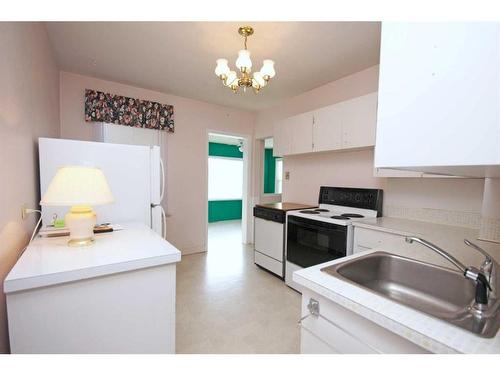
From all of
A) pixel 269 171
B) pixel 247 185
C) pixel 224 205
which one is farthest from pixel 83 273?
pixel 269 171

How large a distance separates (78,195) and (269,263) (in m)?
2.48

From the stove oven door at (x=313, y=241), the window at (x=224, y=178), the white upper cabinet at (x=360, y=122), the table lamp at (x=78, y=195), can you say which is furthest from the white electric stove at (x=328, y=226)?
the window at (x=224, y=178)

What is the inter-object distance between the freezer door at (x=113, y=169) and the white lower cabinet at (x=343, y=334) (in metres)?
1.62

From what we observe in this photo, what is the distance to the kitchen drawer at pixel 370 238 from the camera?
193 centimetres

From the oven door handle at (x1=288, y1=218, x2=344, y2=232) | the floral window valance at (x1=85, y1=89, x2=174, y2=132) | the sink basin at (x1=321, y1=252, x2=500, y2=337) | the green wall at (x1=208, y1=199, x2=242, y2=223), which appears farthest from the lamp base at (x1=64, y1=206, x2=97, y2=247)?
the green wall at (x1=208, y1=199, x2=242, y2=223)

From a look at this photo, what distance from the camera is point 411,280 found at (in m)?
1.21

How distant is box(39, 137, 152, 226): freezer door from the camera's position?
1753mm

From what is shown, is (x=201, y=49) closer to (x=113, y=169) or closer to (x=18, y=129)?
(x=113, y=169)

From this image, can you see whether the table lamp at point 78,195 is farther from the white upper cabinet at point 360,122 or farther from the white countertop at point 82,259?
the white upper cabinet at point 360,122

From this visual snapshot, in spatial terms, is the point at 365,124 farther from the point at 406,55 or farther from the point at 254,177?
the point at 254,177

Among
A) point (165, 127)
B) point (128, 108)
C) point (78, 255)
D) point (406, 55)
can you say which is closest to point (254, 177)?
point (165, 127)
